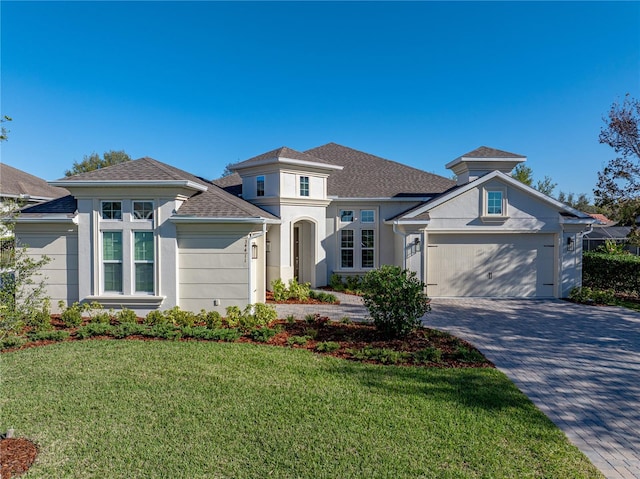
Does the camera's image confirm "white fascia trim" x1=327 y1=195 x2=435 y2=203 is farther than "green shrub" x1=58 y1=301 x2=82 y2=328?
Yes

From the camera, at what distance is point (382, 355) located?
6961 mm

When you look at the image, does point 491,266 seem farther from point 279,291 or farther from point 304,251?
point 279,291

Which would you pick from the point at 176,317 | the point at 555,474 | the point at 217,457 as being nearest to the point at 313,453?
the point at 217,457

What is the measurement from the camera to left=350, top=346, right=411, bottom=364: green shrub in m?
6.81

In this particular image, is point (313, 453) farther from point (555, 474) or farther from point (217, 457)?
point (555, 474)

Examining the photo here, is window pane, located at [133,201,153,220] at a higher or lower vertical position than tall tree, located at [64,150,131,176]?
lower

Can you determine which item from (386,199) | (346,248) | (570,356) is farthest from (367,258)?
(570,356)

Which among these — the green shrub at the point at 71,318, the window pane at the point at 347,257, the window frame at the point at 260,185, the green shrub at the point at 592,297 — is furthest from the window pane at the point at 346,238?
the green shrub at the point at 71,318

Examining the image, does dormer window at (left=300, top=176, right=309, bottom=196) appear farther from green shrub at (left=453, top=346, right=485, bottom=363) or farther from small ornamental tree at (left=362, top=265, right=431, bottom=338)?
green shrub at (left=453, top=346, right=485, bottom=363)

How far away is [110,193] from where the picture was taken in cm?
965

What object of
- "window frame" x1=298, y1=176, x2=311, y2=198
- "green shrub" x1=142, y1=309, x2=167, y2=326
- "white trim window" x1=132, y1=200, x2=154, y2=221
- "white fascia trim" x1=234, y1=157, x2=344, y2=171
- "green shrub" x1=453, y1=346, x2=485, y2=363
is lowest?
"green shrub" x1=453, y1=346, x2=485, y2=363

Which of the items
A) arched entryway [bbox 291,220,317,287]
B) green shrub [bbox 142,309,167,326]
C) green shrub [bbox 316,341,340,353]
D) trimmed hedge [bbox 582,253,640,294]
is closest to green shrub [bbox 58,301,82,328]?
green shrub [bbox 142,309,167,326]

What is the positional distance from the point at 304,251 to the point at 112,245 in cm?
775

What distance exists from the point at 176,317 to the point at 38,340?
9.48ft
